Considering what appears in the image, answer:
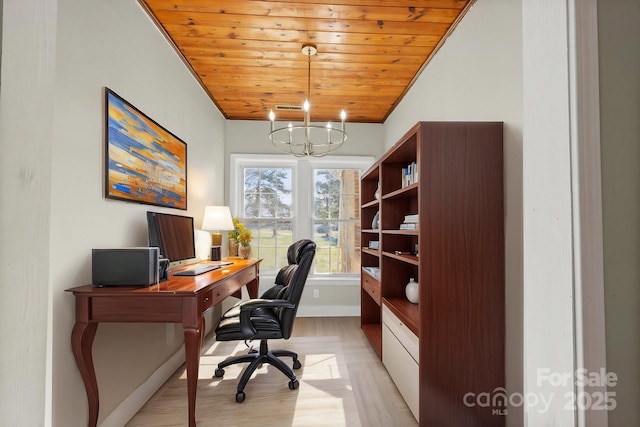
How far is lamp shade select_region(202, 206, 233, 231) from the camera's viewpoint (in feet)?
10.1

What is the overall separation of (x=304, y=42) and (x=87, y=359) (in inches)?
98.8

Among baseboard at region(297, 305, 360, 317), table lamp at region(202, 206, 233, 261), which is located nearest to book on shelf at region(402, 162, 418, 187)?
table lamp at region(202, 206, 233, 261)

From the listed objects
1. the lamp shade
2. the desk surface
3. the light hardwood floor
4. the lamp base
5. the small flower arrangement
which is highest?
the lamp shade

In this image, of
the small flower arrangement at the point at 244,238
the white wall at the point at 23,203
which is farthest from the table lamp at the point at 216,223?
the white wall at the point at 23,203

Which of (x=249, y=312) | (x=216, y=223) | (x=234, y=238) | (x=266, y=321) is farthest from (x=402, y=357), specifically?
(x=234, y=238)

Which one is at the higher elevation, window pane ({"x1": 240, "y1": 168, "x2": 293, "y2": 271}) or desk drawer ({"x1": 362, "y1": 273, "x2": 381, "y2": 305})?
window pane ({"x1": 240, "y1": 168, "x2": 293, "y2": 271})

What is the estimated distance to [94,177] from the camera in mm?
1621

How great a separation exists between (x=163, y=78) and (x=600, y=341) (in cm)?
279

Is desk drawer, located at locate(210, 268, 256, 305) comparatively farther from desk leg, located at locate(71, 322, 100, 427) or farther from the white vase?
the white vase

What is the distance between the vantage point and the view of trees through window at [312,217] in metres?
4.21

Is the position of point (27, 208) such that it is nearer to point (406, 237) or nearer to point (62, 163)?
point (62, 163)

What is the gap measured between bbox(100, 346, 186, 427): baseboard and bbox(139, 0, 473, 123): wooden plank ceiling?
2.53 meters

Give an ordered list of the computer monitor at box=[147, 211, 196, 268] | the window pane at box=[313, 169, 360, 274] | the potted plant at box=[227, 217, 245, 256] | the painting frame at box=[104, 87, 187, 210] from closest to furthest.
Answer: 1. the painting frame at box=[104, 87, 187, 210]
2. the computer monitor at box=[147, 211, 196, 268]
3. the potted plant at box=[227, 217, 245, 256]
4. the window pane at box=[313, 169, 360, 274]

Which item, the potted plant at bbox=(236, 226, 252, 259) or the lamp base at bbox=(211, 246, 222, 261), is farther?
the potted plant at bbox=(236, 226, 252, 259)
